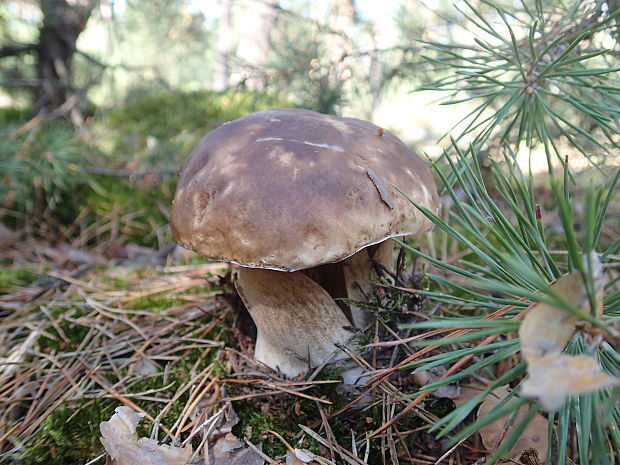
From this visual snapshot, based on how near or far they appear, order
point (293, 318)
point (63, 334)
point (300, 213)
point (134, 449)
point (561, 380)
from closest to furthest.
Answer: point (561, 380)
point (300, 213)
point (134, 449)
point (293, 318)
point (63, 334)

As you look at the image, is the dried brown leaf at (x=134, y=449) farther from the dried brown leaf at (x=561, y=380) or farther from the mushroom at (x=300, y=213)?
the dried brown leaf at (x=561, y=380)

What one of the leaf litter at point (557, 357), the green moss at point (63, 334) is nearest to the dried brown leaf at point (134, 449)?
the green moss at point (63, 334)

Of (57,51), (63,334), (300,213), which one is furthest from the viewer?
(57,51)

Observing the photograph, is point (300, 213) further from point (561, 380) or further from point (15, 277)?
point (15, 277)

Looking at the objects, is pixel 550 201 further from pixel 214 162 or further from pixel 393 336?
pixel 214 162

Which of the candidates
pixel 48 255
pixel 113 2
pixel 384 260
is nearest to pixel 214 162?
pixel 384 260

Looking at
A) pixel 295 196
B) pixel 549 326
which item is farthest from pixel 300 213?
pixel 549 326

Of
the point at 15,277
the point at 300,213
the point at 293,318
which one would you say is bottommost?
the point at 15,277
